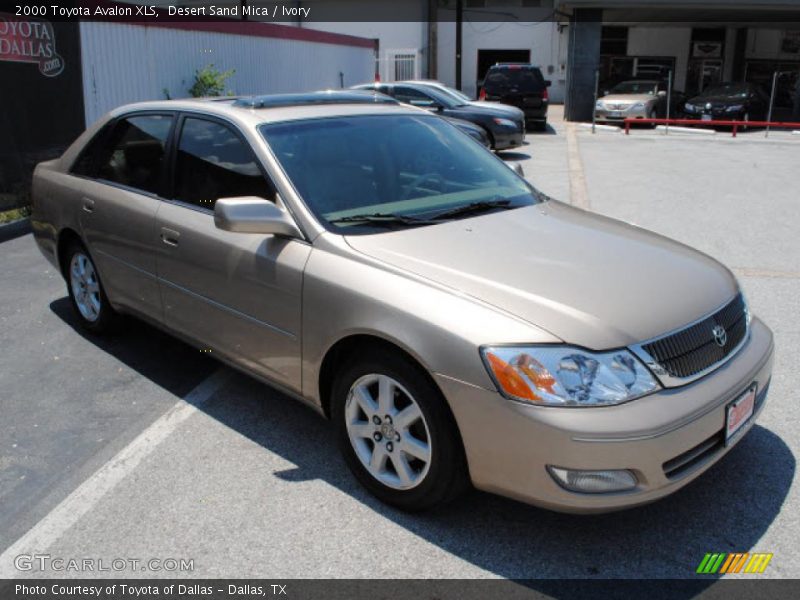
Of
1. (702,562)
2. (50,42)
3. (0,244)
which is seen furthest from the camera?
(50,42)

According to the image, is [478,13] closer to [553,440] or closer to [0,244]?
[0,244]

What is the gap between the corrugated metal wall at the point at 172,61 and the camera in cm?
1121

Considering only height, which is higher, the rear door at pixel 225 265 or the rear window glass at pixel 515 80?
the rear window glass at pixel 515 80

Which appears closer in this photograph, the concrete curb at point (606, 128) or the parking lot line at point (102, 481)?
the parking lot line at point (102, 481)

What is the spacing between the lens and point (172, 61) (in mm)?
13445

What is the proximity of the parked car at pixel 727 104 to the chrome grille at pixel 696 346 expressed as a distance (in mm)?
22080

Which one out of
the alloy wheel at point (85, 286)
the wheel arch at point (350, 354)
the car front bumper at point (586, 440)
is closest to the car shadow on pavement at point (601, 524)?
the car front bumper at point (586, 440)

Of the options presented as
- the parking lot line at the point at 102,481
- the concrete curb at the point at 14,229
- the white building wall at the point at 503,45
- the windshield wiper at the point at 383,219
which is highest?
the white building wall at the point at 503,45

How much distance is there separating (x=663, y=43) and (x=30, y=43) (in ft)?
106

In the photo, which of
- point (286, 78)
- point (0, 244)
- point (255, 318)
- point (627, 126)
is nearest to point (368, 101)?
point (255, 318)

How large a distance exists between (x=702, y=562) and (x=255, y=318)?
7.05ft

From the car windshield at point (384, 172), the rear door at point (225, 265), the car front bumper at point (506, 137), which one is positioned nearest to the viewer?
the rear door at point (225, 265)

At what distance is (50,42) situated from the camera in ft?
33.3

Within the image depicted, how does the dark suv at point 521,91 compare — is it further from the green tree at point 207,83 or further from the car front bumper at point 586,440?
the car front bumper at point 586,440
